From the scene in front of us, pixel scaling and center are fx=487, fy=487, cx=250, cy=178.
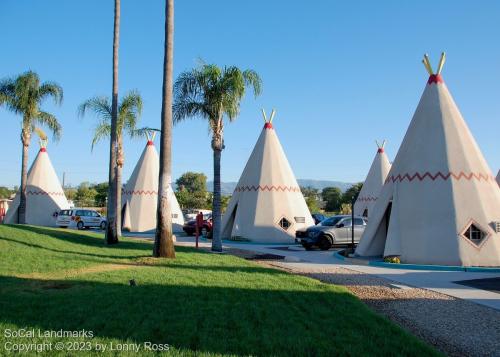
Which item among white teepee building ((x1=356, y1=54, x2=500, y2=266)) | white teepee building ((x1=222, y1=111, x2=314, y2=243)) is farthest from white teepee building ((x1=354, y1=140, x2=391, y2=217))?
white teepee building ((x1=356, y1=54, x2=500, y2=266))

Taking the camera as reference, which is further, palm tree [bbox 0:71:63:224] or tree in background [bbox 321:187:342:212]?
tree in background [bbox 321:187:342:212]

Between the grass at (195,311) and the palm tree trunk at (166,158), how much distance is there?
1.88 metres

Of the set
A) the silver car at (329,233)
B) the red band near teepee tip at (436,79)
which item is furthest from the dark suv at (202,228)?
the red band near teepee tip at (436,79)

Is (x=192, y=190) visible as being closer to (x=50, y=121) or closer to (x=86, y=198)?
(x=86, y=198)

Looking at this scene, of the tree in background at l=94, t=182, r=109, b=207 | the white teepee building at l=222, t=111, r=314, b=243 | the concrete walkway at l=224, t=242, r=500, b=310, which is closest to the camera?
the concrete walkway at l=224, t=242, r=500, b=310

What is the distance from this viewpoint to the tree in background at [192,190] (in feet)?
236

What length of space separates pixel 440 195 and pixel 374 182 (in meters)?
17.9

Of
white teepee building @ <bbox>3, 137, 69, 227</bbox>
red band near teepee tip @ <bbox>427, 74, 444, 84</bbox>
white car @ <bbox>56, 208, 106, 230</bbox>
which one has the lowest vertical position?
white car @ <bbox>56, 208, 106, 230</bbox>

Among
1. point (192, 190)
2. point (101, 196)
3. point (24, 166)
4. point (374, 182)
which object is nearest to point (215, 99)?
point (24, 166)

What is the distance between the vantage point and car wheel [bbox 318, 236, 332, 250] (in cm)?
1989

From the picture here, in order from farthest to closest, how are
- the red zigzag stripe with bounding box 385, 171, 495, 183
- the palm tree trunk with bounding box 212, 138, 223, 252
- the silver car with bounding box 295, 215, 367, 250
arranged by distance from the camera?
the silver car with bounding box 295, 215, 367, 250
the palm tree trunk with bounding box 212, 138, 223, 252
the red zigzag stripe with bounding box 385, 171, 495, 183

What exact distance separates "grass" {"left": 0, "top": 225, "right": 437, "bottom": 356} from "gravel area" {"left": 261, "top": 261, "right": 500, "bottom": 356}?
0.41 meters

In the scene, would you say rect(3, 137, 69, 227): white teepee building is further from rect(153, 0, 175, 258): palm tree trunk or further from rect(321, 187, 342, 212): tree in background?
rect(321, 187, 342, 212): tree in background

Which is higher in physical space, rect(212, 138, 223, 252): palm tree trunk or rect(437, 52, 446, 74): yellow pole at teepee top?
rect(437, 52, 446, 74): yellow pole at teepee top
